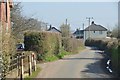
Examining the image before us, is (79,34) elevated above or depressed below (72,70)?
above

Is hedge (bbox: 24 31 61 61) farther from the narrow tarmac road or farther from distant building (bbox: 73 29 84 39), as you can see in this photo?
distant building (bbox: 73 29 84 39)

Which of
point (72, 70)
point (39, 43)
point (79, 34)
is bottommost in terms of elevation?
point (72, 70)

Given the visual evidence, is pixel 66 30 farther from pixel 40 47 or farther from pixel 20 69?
pixel 20 69

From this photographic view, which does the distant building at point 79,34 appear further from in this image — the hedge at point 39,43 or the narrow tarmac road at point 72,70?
the narrow tarmac road at point 72,70

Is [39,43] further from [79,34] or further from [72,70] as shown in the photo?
[79,34]

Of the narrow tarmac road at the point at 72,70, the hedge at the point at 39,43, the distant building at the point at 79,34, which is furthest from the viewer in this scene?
the distant building at the point at 79,34

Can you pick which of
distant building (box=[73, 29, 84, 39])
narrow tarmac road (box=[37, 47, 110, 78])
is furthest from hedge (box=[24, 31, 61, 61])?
distant building (box=[73, 29, 84, 39])

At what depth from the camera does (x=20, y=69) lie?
1611 cm

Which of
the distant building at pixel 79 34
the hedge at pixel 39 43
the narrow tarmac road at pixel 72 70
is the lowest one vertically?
the narrow tarmac road at pixel 72 70

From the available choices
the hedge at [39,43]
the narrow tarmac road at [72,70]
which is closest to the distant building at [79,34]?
the hedge at [39,43]

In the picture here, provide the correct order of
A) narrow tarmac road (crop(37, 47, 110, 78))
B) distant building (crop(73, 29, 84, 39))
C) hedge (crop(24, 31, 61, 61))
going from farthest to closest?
distant building (crop(73, 29, 84, 39))
hedge (crop(24, 31, 61, 61))
narrow tarmac road (crop(37, 47, 110, 78))

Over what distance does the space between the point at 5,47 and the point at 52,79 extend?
542cm

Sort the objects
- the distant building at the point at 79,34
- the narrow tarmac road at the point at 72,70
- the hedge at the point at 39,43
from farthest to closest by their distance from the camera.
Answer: the distant building at the point at 79,34
the hedge at the point at 39,43
the narrow tarmac road at the point at 72,70

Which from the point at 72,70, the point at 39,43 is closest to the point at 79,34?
the point at 39,43
